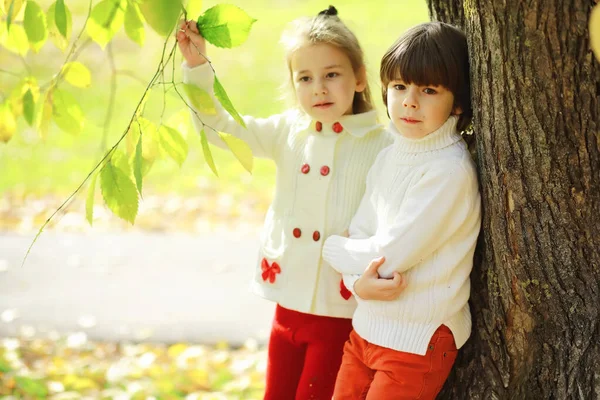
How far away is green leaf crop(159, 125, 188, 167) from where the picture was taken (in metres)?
2.09

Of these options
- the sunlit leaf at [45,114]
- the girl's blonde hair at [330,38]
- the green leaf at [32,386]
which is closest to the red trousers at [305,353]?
the girl's blonde hair at [330,38]

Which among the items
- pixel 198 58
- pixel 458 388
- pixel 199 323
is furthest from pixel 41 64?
pixel 458 388

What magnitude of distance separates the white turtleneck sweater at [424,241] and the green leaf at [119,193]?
0.69m

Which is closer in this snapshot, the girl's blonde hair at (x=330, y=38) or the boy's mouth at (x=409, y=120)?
the boy's mouth at (x=409, y=120)

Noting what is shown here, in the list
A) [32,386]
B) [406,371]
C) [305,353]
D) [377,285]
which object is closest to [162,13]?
[377,285]

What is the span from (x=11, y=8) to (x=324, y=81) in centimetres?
95

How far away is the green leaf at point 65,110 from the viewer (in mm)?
2320

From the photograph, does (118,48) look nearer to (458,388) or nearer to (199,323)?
(199,323)

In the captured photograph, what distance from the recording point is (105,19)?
2.18 metres

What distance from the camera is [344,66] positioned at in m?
2.53

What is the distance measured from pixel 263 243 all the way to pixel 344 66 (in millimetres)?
660

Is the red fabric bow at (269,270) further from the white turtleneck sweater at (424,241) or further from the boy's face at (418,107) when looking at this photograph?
the boy's face at (418,107)

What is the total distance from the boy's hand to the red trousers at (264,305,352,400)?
0.36 metres

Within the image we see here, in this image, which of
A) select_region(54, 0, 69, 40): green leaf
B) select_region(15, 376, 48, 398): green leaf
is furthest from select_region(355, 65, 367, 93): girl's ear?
select_region(15, 376, 48, 398): green leaf
